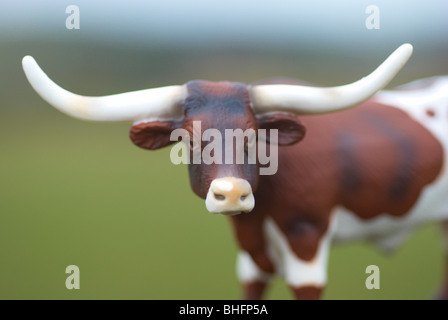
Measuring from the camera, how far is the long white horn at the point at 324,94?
122 cm

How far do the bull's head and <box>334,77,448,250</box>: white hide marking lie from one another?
0.40 meters

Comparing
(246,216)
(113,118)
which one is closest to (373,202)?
(246,216)

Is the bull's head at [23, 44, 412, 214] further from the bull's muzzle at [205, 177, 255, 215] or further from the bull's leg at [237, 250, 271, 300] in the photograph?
the bull's leg at [237, 250, 271, 300]

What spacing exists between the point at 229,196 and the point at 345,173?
502 mm

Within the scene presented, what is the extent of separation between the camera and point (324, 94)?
125 centimetres

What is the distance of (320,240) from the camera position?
1.46 metres

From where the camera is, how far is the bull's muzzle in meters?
1.11

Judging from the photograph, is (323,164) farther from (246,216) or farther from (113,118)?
(113,118)

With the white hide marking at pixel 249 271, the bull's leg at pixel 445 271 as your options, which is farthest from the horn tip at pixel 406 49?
the bull's leg at pixel 445 271

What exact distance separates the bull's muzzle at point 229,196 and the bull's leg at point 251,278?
1.77ft

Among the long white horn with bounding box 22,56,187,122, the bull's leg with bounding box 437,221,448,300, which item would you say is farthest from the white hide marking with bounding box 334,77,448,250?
the long white horn with bounding box 22,56,187,122

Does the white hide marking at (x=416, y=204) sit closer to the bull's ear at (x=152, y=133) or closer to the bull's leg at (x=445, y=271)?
the bull's leg at (x=445, y=271)

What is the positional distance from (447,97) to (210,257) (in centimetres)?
136

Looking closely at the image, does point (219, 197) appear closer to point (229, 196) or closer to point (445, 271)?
point (229, 196)
